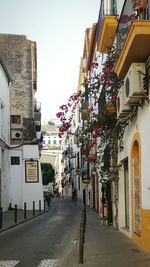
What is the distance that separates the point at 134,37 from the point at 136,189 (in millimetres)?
4718

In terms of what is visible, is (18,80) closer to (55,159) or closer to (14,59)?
(14,59)

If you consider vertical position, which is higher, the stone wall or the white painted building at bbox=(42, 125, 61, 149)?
the white painted building at bbox=(42, 125, 61, 149)

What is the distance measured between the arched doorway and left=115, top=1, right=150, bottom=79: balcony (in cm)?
208

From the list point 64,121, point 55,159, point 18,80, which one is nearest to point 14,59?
point 18,80

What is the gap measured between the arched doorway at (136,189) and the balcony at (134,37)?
2.08 meters

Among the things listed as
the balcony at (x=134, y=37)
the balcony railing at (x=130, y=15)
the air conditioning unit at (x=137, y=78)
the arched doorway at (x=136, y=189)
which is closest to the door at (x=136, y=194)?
the arched doorway at (x=136, y=189)

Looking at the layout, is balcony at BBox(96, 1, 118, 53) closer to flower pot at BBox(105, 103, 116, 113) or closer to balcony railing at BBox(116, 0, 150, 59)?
flower pot at BBox(105, 103, 116, 113)

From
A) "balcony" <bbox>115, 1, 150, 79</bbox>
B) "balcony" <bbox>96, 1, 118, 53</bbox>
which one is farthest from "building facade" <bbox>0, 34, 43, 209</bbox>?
"balcony" <bbox>115, 1, 150, 79</bbox>

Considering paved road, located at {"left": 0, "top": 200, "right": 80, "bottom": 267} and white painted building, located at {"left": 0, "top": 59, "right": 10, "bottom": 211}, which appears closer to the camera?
paved road, located at {"left": 0, "top": 200, "right": 80, "bottom": 267}

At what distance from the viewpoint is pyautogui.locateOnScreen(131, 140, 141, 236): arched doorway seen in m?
12.4

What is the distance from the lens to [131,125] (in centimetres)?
1309

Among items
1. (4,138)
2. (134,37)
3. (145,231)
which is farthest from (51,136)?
(134,37)

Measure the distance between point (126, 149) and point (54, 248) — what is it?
3.68m

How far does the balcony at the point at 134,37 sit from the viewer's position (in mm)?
9250
